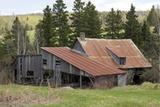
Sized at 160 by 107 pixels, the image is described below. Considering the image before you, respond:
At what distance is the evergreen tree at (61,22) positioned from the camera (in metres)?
82.5

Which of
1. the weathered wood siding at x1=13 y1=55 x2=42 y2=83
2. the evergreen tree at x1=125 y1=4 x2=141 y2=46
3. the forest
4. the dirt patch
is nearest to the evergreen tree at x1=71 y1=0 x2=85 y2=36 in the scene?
the forest

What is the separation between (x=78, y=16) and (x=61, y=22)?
365 cm

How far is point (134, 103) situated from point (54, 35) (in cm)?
6637

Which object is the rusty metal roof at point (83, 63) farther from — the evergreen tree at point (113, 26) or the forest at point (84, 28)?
the evergreen tree at point (113, 26)

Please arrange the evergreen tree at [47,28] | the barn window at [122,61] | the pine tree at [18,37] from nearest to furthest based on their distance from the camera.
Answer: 1. the barn window at [122,61]
2. the evergreen tree at [47,28]
3. the pine tree at [18,37]

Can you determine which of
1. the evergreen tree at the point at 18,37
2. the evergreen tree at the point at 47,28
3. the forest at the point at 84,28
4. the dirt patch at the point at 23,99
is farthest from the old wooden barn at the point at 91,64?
the dirt patch at the point at 23,99

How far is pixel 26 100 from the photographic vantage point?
18.5 meters

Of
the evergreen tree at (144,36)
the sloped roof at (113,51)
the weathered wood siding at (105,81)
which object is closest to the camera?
the weathered wood siding at (105,81)

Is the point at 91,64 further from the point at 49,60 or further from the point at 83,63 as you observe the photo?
the point at 49,60

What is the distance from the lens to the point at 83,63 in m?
57.8

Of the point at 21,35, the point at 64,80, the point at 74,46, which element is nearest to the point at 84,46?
the point at 74,46

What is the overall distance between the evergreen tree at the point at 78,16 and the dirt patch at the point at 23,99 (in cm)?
6316

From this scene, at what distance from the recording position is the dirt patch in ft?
58.2

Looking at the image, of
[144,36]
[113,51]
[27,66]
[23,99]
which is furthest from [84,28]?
[23,99]
